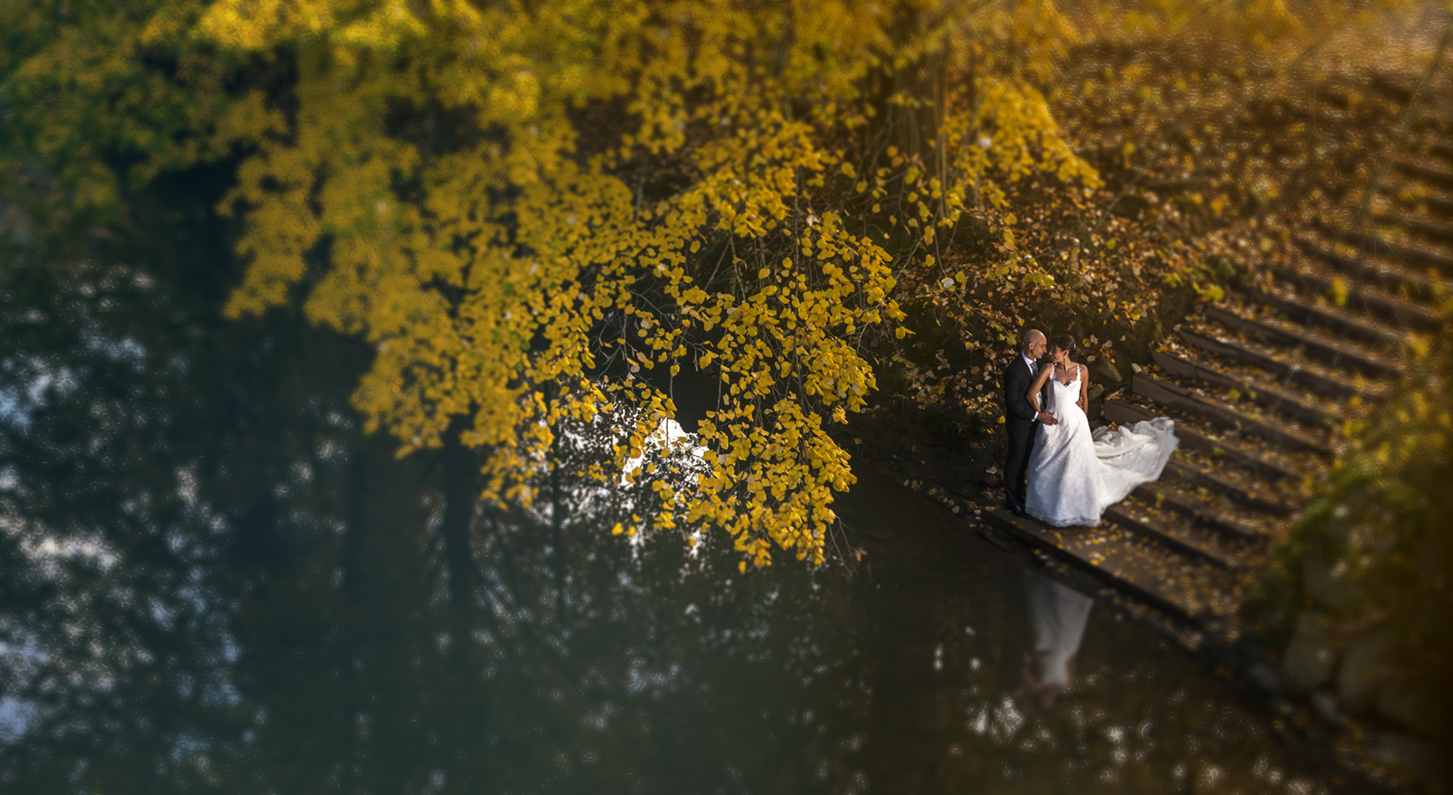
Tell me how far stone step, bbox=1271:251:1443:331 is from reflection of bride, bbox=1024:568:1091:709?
2725 millimetres

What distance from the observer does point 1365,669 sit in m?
4.04

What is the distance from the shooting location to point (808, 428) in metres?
5.80

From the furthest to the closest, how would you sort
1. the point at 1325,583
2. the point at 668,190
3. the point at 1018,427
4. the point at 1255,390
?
the point at 668,190 < the point at 1018,427 < the point at 1255,390 < the point at 1325,583

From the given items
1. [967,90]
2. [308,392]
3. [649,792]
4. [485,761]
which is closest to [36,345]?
[308,392]

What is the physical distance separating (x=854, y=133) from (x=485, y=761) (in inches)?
250

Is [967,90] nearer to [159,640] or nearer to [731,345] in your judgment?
[731,345]

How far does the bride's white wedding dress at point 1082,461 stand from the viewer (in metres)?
5.37

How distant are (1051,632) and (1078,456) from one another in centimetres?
134

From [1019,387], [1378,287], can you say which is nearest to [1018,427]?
[1019,387]

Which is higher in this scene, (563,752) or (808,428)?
(808,428)

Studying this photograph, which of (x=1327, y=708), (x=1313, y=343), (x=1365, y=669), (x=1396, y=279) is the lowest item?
(x=1327, y=708)

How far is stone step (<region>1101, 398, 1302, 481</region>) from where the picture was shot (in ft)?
16.2

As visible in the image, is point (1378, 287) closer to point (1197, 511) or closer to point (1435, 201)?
point (1435, 201)

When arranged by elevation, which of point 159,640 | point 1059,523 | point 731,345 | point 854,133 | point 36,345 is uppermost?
point 36,345
